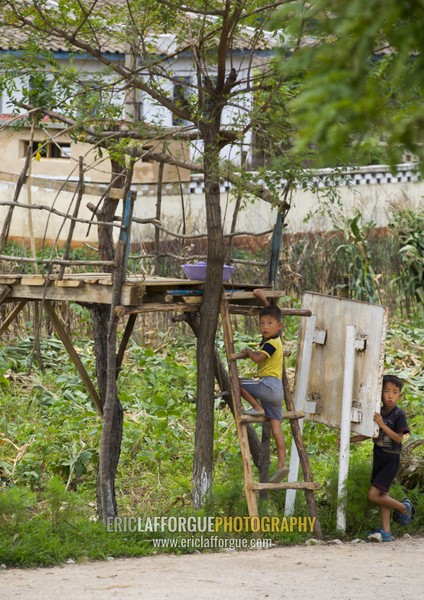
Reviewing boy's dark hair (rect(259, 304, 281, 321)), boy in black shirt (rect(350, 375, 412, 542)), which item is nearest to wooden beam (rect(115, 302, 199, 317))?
boy's dark hair (rect(259, 304, 281, 321))

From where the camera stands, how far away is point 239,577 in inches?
232

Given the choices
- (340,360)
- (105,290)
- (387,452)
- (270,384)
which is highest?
(105,290)

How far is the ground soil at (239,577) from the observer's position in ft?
17.9

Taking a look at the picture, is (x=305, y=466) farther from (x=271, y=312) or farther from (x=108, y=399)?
(x=108, y=399)

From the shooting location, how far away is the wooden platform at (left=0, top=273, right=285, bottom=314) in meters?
6.80

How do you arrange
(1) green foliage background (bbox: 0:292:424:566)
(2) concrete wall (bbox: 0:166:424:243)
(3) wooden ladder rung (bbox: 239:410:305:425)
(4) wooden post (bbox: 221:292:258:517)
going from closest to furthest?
(1) green foliage background (bbox: 0:292:424:566), (4) wooden post (bbox: 221:292:258:517), (3) wooden ladder rung (bbox: 239:410:305:425), (2) concrete wall (bbox: 0:166:424:243)

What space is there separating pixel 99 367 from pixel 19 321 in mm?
4908

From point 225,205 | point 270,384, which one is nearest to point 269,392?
point 270,384

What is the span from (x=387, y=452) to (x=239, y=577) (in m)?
1.84

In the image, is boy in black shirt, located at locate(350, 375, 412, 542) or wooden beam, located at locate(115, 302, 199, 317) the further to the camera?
boy in black shirt, located at locate(350, 375, 412, 542)

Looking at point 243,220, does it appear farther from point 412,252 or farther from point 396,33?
point 396,33

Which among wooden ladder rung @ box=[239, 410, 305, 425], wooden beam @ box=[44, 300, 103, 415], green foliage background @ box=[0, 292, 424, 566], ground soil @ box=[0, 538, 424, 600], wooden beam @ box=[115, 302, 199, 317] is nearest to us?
ground soil @ box=[0, 538, 424, 600]

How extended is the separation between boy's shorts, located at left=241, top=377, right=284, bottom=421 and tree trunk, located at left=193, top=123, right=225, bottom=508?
307 millimetres

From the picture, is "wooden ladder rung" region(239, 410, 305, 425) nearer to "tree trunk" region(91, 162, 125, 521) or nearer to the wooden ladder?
the wooden ladder
